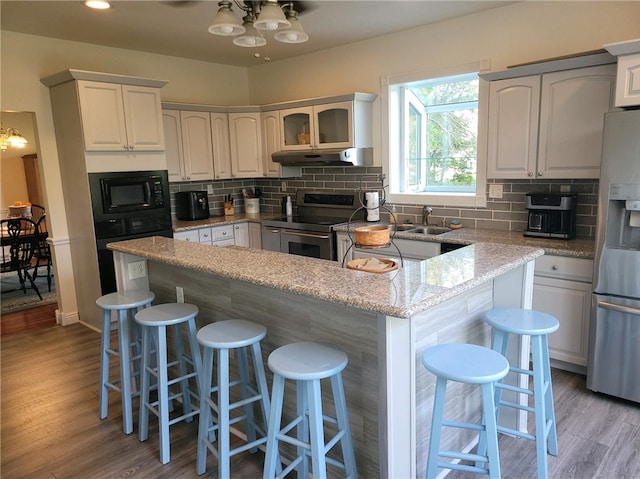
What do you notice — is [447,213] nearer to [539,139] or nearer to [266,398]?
[539,139]

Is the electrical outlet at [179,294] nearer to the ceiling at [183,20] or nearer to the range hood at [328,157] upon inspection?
the ceiling at [183,20]

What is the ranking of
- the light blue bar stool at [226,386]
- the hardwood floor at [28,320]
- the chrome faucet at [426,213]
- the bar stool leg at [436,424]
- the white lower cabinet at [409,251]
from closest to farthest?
the bar stool leg at [436,424] < the light blue bar stool at [226,386] < the white lower cabinet at [409,251] < the chrome faucet at [426,213] < the hardwood floor at [28,320]

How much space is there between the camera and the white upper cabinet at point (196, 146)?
15.8 feet

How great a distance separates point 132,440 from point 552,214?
3.09m

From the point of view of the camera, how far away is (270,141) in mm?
5039

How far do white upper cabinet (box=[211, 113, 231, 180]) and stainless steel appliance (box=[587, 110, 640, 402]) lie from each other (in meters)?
3.75

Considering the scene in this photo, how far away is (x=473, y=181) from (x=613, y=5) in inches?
61.7

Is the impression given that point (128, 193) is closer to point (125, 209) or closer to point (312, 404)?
point (125, 209)

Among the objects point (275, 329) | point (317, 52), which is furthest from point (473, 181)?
point (275, 329)

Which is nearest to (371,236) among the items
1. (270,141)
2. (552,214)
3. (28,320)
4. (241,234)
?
(552,214)

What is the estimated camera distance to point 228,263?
221cm

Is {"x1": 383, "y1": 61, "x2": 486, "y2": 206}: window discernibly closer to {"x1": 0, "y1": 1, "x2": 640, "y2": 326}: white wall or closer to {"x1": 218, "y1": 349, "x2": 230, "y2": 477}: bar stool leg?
{"x1": 0, "y1": 1, "x2": 640, "y2": 326}: white wall

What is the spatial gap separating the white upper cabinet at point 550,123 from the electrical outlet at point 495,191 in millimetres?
257

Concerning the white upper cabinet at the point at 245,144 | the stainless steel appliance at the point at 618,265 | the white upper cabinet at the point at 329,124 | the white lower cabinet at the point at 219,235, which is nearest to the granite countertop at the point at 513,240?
the stainless steel appliance at the point at 618,265
